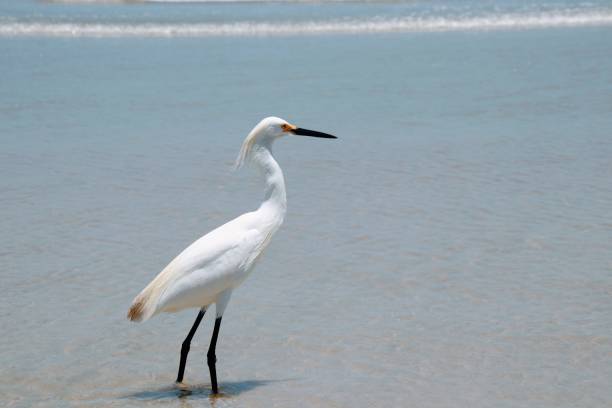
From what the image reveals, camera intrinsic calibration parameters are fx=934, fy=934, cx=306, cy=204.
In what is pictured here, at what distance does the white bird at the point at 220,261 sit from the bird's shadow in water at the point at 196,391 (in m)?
0.04

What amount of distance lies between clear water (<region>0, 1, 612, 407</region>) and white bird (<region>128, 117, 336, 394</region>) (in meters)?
0.32

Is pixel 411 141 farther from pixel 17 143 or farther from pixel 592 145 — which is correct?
pixel 17 143

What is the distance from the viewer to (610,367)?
388 cm

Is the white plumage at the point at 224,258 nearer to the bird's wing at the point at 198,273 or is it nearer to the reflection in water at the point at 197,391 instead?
the bird's wing at the point at 198,273

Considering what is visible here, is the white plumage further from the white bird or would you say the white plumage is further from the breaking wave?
the breaking wave

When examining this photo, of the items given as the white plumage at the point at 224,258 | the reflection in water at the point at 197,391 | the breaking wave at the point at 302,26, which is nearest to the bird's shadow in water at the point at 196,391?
the reflection in water at the point at 197,391

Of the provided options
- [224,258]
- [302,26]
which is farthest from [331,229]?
[302,26]

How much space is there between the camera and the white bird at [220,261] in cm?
383

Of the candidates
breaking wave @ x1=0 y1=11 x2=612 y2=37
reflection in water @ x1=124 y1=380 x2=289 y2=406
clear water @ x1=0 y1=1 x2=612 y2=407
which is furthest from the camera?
breaking wave @ x1=0 y1=11 x2=612 y2=37

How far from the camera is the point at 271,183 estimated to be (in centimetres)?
400

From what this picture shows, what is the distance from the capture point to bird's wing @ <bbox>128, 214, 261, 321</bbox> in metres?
3.83

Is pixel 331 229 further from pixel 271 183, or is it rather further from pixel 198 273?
pixel 198 273

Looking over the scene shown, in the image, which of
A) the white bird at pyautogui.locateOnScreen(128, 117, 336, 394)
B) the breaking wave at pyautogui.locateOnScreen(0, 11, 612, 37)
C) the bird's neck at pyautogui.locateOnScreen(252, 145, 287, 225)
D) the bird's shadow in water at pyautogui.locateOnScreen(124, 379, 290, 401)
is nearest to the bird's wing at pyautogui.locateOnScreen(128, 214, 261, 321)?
the white bird at pyautogui.locateOnScreen(128, 117, 336, 394)

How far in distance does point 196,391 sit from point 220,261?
56 cm
